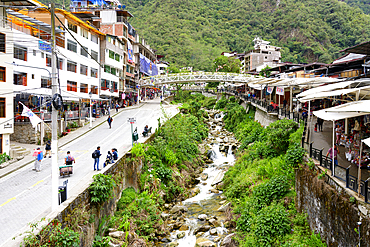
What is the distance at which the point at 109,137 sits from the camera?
87.6 feet

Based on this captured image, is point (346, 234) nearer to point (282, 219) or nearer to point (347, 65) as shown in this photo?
point (282, 219)

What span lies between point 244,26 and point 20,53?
465 ft

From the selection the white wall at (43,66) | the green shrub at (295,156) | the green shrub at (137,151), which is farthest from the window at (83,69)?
the green shrub at (295,156)

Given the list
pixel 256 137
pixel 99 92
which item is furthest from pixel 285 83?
pixel 99 92

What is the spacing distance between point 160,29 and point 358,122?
128518 mm

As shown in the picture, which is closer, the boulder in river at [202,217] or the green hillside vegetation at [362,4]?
the boulder in river at [202,217]

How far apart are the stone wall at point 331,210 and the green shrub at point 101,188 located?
9936 mm

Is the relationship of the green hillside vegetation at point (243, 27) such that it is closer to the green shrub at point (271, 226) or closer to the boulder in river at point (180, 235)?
the green shrub at point (271, 226)

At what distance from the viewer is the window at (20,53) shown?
2556 cm

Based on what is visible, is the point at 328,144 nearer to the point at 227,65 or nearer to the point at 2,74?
the point at 2,74

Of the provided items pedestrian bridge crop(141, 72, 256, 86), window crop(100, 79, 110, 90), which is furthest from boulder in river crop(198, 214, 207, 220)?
pedestrian bridge crop(141, 72, 256, 86)

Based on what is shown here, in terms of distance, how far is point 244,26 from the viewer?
493ft

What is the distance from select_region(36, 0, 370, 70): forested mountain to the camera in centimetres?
10775

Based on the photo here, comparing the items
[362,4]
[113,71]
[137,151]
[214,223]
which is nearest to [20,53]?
[137,151]
